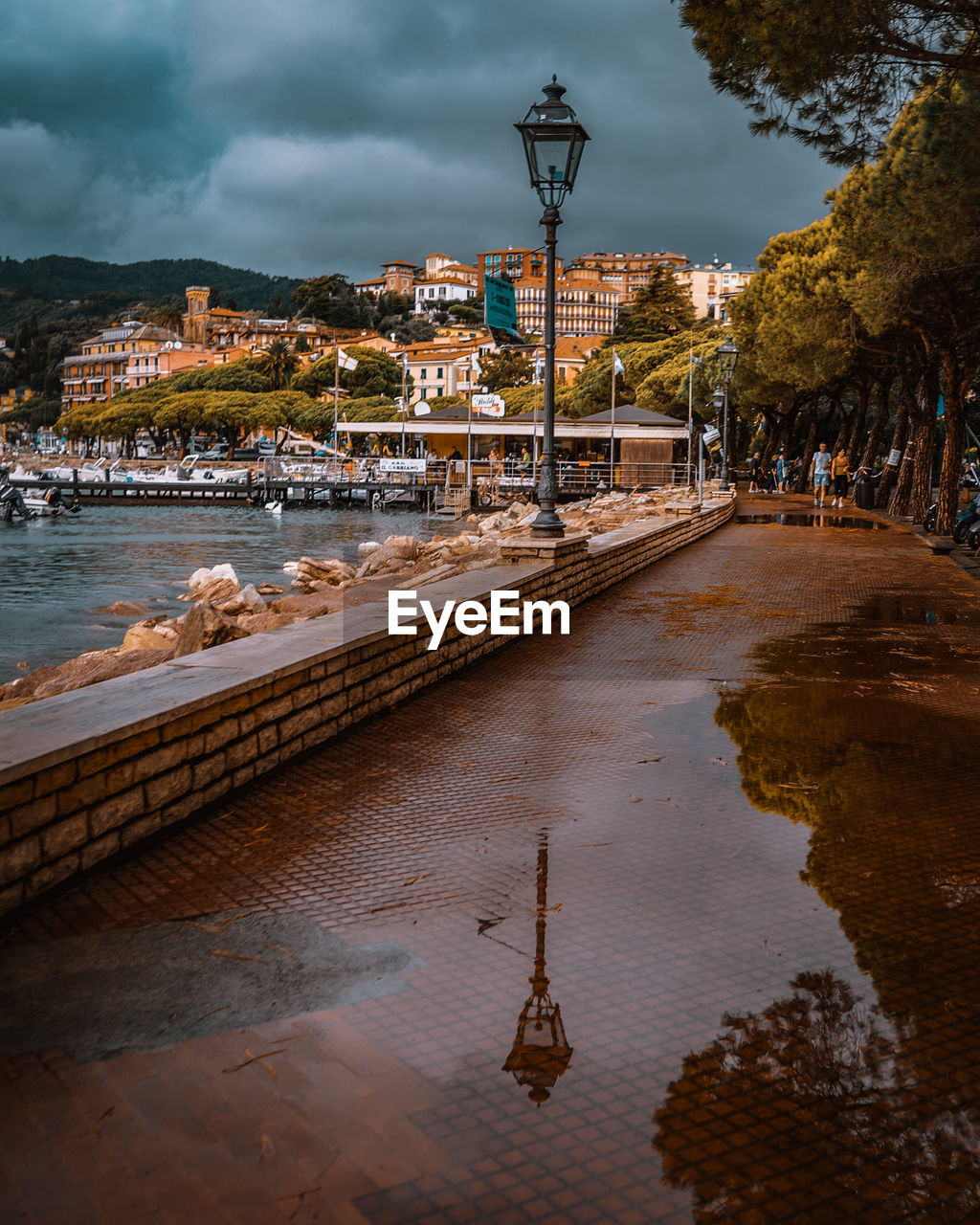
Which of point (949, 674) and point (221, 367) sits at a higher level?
point (221, 367)

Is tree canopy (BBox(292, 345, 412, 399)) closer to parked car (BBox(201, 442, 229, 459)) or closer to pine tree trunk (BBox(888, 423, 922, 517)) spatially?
parked car (BBox(201, 442, 229, 459))

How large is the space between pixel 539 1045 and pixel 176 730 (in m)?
2.18

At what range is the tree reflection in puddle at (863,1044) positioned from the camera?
2420mm

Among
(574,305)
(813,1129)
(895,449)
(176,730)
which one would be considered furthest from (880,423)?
(574,305)

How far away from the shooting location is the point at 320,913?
12.5 feet

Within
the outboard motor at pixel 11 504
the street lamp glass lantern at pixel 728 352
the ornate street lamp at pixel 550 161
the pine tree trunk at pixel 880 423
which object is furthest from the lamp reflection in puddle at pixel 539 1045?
the outboard motor at pixel 11 504

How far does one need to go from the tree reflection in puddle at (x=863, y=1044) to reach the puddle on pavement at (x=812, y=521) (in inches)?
736

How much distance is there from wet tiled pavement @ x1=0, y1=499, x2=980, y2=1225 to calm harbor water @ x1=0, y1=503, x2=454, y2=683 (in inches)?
422

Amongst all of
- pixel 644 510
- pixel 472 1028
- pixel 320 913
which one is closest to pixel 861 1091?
pixel 472 1028

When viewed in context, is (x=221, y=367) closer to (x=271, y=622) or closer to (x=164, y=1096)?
Answer: (x=271, y=622)

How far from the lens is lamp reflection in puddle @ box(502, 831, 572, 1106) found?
281 centimetres

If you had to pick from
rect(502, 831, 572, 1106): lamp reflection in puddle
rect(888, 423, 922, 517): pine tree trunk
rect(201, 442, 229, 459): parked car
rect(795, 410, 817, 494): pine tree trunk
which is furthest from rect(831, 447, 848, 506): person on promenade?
rect(201, 442, 229, 459): parked car

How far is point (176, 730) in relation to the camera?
455 cm

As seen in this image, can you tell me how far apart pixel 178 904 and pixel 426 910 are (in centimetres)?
82
